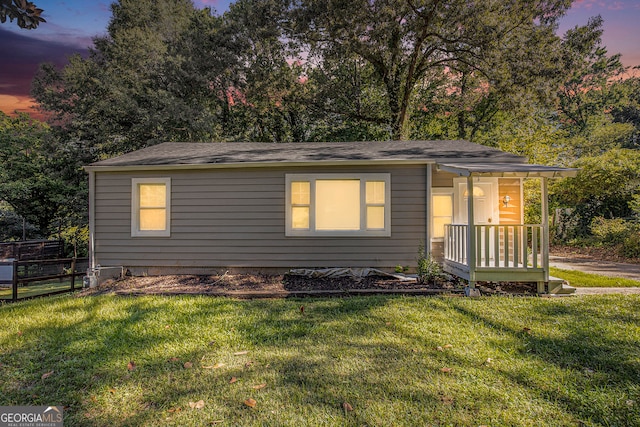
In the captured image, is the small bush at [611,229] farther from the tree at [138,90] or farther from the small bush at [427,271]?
the tree at [138,90]

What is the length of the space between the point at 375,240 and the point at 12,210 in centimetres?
1864

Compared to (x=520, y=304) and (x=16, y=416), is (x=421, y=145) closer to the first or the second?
(x=520, y=304)

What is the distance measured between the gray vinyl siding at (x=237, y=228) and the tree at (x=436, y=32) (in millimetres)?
8091

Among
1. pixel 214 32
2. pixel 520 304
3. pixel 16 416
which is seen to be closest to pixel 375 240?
pixel 520 304

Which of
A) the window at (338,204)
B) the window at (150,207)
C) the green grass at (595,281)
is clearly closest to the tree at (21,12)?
the window at (150,207)

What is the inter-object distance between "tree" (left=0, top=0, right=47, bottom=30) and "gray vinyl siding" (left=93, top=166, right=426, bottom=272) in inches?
150

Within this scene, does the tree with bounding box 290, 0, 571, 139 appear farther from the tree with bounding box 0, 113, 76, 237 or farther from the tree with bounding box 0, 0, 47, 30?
the tree with bounding box 0, 113, 76, 237

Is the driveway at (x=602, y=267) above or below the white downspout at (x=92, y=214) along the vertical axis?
below

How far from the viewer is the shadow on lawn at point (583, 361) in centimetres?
235

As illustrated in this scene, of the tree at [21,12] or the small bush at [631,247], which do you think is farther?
the small bush at [631,247]

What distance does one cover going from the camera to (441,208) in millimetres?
7824

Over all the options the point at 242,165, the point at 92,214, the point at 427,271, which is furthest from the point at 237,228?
the point at 427,271

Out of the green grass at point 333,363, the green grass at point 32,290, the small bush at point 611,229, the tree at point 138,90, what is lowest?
the green grass at point 32,290

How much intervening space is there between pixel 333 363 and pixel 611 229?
13296 mm
